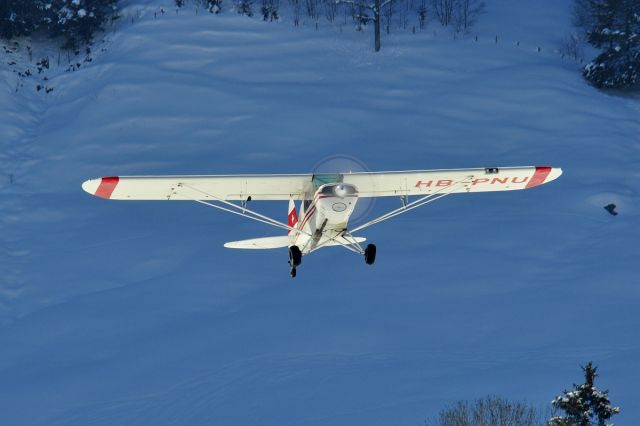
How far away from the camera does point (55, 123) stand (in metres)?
60.2

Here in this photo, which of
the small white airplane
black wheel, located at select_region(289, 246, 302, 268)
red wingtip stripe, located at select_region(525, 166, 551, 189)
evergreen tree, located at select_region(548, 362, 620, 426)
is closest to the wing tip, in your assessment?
the small white airplane

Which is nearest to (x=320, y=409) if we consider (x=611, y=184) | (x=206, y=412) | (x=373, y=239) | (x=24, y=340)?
(x=206, y=412)

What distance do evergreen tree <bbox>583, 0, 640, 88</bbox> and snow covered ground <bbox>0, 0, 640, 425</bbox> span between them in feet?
2.87

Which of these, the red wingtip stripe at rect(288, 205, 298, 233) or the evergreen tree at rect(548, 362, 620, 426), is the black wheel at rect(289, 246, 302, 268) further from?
the evergreen tree at rect(548, 362, 620, 426)

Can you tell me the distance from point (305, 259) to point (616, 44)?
2009 centimetres

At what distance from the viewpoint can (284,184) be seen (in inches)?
1267

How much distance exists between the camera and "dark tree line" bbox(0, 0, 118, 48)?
210ft

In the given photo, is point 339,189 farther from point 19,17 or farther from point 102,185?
point 19,17

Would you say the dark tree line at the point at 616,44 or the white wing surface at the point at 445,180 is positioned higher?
the dark tree line at the point at 616,44

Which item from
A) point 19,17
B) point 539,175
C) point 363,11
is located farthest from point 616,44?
point 539,175

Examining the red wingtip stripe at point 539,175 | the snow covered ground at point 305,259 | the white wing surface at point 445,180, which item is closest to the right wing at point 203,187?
the white wing surface at point 445,180

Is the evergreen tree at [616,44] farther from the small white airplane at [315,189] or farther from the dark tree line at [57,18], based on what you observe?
the small white airplane at [315,189]

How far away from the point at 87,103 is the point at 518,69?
62.1ft

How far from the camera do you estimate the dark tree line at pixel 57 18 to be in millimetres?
63906
